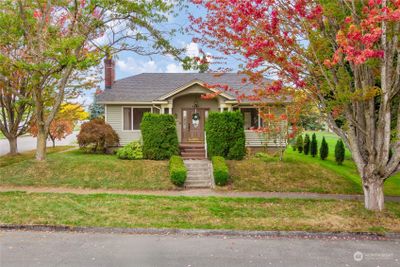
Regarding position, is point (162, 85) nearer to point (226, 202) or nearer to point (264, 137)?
point (264, 137)

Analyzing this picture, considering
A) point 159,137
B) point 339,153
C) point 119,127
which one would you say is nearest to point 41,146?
point 159,137

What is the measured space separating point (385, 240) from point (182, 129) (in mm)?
14636

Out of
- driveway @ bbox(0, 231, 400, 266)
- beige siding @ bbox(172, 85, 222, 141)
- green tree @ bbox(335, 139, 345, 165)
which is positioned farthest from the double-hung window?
driveway @ bbox(0, 231, 400, 266)

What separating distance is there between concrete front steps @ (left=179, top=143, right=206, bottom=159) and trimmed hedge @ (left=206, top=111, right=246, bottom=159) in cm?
175

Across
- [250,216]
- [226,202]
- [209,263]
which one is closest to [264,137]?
[226,202]

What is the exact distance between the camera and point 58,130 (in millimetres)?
23000

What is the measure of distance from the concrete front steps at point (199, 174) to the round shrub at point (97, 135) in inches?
231

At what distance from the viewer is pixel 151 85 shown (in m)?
Result: 22.0

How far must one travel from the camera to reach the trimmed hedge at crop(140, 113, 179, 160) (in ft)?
50.9

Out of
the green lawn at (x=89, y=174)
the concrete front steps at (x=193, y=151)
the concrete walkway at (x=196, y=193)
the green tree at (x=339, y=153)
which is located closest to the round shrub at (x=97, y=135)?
the green lawn at (x=89, y=174)

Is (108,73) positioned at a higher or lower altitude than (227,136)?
higher

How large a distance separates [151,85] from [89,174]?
34.5 feet

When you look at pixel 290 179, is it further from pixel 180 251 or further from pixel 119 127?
pixel 119 127

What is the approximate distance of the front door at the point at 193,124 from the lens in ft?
65.5
